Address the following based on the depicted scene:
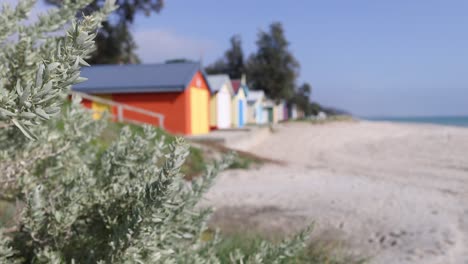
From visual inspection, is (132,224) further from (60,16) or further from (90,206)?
→ (60,16)

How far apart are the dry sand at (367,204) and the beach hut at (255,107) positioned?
2914 centimetres

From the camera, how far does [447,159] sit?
15164 millimetres

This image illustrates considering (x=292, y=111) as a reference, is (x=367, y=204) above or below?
below

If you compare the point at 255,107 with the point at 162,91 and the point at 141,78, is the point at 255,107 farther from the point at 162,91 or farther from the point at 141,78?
the point at 162,91

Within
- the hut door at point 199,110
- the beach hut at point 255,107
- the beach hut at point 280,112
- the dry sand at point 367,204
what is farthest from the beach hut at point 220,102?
the beach hut at point 280,112

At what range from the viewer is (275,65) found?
49.8 meters

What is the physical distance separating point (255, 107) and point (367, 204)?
3706cm

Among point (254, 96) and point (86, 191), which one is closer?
point (86, 191)

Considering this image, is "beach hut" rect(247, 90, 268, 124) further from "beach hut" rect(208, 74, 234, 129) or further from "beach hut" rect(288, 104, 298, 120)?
"beach hut" rect(288, 104, 298, 120)

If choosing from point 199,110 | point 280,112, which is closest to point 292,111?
point 280,112

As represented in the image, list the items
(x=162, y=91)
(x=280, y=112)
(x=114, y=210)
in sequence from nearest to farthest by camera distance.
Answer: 1. (x=114, y=210)
2. (x=162, y=91)
3. (x=280, y=112)

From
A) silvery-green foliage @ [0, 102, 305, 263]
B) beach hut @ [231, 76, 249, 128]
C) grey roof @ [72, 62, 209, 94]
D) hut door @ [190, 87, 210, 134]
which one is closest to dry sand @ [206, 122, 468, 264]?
silvery-green foliage @ [0, 102, 305, 263]

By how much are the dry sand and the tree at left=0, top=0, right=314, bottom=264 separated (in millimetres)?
361

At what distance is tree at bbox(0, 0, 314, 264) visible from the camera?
1562 mm
